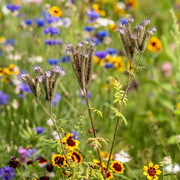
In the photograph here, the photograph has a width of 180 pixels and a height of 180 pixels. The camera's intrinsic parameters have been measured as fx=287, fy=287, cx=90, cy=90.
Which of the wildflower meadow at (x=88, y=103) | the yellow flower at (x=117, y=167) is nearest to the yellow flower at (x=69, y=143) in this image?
the wildflower meadow at (x=88, y=103)

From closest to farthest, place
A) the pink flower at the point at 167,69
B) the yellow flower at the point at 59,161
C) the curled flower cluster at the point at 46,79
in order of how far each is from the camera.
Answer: the curled flower cluster at the point at 46,79 → the yellow flower at the point at 59,161 → the pink flower at the point at 167,69

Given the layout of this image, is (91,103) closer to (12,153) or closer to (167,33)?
(12,153)

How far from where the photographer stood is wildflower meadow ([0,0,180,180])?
1152 millimetres

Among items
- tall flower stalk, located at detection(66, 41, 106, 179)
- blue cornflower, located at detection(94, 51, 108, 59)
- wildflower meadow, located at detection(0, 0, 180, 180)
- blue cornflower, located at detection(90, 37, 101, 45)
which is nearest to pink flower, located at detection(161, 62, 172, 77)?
wildflower meadow, located at detection(0, 0, 180, 180)

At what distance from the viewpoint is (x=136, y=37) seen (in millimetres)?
1105

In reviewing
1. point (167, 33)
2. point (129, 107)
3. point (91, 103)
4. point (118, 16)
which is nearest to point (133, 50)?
point (91, 103)

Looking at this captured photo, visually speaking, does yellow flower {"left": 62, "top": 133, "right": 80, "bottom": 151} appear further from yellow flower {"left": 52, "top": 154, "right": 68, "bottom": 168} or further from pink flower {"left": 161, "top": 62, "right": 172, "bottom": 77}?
pink flower {"left": 161, "top": 62, "right": 172, "bottom": 77}

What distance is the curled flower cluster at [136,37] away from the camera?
112cm

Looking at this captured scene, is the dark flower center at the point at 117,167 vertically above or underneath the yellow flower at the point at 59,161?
underneath

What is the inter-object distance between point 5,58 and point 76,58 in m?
2.02

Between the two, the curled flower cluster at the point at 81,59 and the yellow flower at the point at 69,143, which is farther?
the yellow flower at the point at 69,143

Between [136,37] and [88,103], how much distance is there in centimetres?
32

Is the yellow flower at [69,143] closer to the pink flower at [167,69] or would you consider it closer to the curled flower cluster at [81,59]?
the curled flower cluster at [81,59]

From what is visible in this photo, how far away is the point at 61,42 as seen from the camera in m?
2.69
